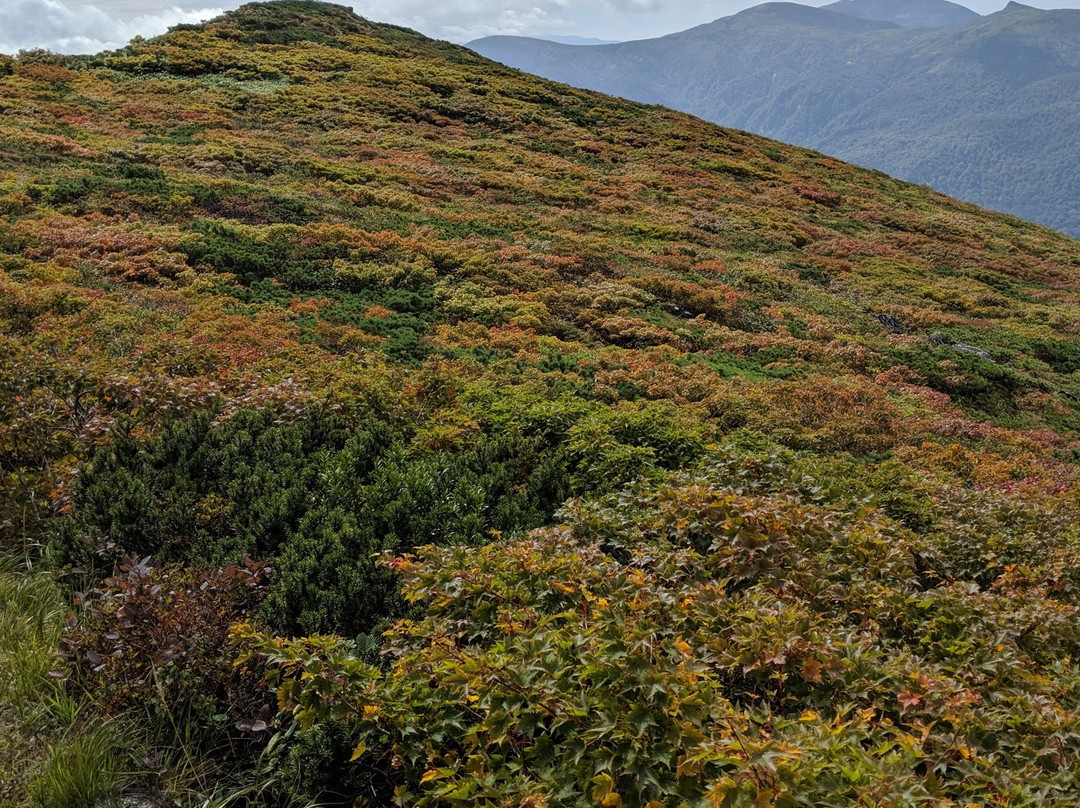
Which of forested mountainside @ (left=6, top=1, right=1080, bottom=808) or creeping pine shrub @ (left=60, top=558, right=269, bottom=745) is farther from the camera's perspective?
creeping pine shrub @ (left=60, top=558, right=269, bottom=745)

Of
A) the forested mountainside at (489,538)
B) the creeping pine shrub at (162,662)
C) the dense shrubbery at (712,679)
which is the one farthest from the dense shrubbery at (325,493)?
the dense shrubbery at (712,679)

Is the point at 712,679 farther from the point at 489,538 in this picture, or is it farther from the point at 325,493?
the point at 325,493

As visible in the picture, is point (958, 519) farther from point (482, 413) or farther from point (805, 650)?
point (482, 413)

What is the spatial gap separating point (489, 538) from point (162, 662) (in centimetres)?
242

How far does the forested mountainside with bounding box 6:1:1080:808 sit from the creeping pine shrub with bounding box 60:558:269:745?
22mm

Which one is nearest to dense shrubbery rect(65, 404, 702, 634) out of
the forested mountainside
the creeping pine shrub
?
the forested mountainside

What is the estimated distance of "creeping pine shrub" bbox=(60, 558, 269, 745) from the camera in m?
3.68

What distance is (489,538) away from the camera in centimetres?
548

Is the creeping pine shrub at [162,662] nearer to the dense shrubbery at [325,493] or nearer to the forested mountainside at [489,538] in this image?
the forested mountainside at [489,538]

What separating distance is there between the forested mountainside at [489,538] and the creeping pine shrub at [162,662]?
0.07ft

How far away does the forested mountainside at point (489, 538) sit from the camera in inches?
111

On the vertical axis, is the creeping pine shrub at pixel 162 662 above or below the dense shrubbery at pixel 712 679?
below

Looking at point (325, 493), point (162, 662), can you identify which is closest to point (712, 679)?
point (162, 662)

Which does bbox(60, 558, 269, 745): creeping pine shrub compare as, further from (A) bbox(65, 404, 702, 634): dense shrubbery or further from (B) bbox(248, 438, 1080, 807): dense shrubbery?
(B) bbox(248, 438, 1080, 807): dense shrubbery
